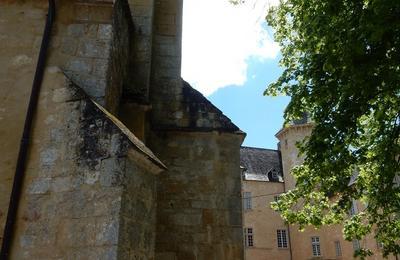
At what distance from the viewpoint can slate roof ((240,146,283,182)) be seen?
3947cm

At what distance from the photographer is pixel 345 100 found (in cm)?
726

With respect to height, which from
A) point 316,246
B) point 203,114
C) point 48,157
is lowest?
point 48,157

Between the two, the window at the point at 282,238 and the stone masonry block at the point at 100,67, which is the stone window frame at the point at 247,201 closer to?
the window at the point at 282,238

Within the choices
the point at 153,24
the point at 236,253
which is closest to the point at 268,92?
the point at 153,24

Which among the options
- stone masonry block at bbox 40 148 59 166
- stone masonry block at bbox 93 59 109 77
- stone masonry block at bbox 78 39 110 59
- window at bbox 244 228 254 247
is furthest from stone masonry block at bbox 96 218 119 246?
window at bbox 244 228 254 247

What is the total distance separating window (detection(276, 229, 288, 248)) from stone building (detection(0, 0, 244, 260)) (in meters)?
31.0

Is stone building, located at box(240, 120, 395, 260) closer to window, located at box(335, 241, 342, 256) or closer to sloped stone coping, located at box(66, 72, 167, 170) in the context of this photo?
window, located at box(335, 241, 342, 256)

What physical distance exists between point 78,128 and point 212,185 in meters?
3.52

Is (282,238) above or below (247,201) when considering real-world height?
below

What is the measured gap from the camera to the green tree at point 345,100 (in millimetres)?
6359

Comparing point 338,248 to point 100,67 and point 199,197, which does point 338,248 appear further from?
point 100,67

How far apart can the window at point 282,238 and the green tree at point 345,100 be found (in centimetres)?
2777

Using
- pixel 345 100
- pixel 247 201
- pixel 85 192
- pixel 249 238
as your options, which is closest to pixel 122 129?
pixel 85 192

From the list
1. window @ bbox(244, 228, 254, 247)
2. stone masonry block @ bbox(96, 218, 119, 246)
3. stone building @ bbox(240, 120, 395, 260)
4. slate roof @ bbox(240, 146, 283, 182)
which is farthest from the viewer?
slate roof @ bbox(240, 146, 283, 182)
